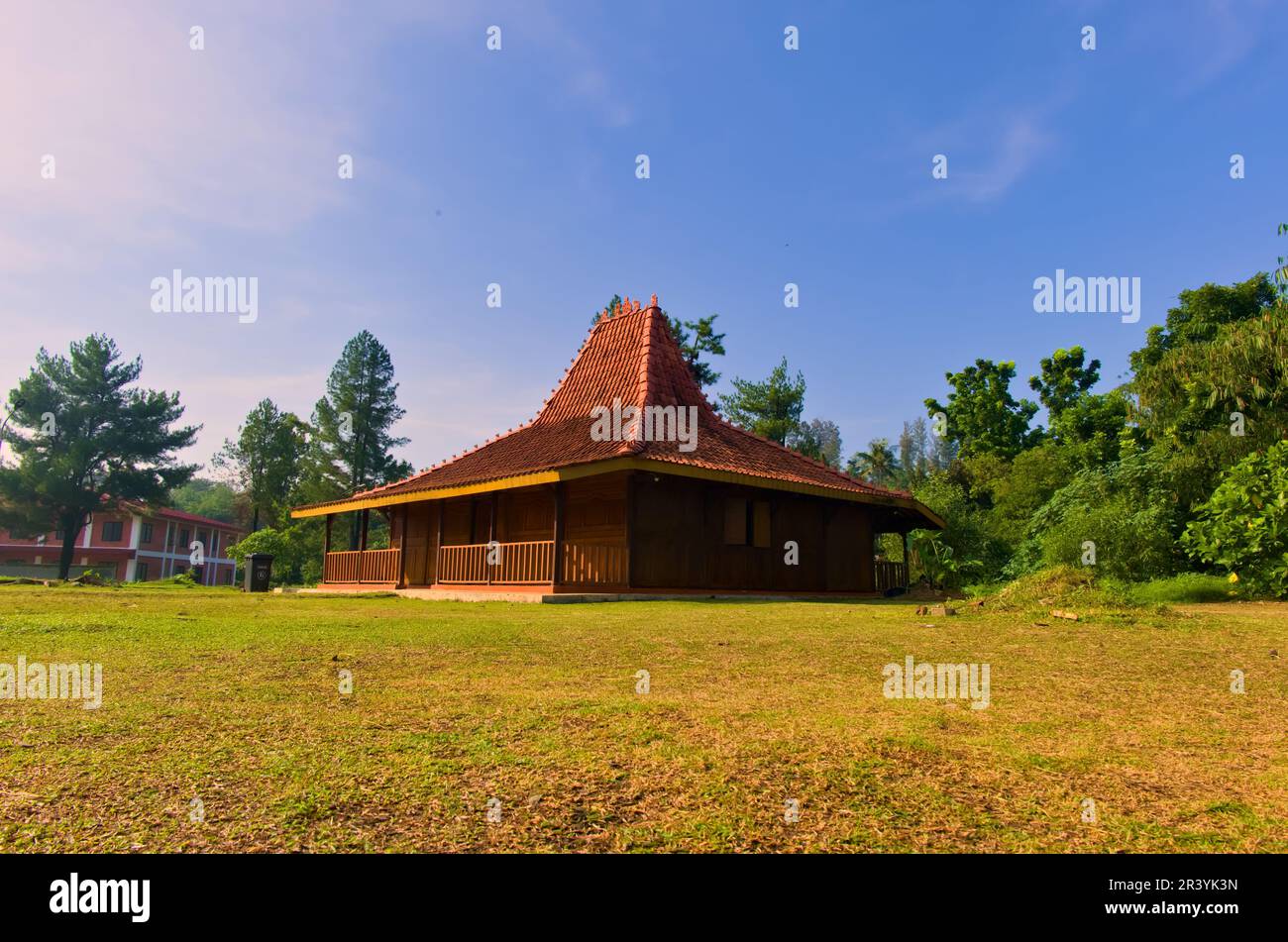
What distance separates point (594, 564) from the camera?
15555mm

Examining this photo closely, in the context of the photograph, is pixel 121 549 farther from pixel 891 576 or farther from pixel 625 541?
pixel 891 576

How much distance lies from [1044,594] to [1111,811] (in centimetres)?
831

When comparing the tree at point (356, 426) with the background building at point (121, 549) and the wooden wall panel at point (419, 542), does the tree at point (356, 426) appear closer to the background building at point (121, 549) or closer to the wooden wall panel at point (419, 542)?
the background building at point (121, 549)

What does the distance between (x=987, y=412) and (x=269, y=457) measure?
155 ft

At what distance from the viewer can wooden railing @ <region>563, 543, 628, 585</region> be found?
50.5 feet

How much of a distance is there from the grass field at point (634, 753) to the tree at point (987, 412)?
40573 mm

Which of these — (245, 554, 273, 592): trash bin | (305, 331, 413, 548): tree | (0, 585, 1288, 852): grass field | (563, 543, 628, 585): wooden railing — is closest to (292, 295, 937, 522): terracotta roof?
(563, 543, 628, 585): wooden railing

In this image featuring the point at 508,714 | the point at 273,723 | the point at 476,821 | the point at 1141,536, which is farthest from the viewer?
the point at 1141,536

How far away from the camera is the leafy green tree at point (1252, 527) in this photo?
42.1 feet

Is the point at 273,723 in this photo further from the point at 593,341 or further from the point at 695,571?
the point at 593,341

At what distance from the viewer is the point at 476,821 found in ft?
7.41

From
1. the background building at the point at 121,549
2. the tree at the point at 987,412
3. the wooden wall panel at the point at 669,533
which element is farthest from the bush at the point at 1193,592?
the background building at the point at 121,549

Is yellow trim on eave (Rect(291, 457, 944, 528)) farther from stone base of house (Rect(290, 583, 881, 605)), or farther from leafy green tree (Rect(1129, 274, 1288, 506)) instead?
leafy green tree (Rect(1129, 274, 1288, 506))
